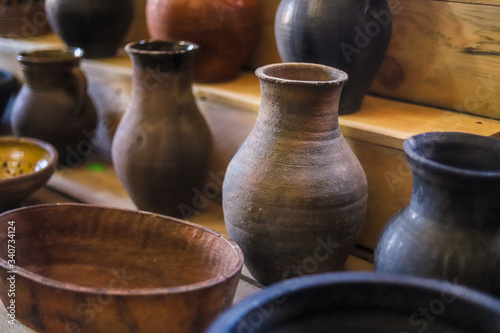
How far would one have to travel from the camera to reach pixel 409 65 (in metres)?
1.06

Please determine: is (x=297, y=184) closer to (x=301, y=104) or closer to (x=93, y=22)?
(x=301, y=104)

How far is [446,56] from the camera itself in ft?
3.33

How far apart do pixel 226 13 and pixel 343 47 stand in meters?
0.31

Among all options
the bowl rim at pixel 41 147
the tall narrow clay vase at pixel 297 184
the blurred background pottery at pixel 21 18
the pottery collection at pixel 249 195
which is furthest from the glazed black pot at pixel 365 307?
the blurred background pottery at pixel 21 18

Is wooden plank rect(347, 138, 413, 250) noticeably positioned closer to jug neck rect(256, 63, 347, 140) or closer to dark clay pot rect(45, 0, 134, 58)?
jug neck rect(256, 63, 347, 140)

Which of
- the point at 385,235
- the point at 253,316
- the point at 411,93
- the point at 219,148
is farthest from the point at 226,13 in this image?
the point at 253,316

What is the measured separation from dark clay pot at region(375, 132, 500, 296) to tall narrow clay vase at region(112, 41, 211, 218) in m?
0.47

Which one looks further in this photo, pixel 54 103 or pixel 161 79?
pixel 54 103

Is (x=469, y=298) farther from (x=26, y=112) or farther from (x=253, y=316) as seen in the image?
(x=26, y=112)

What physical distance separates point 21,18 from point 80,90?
463 mm

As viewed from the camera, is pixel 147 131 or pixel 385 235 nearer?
pixel 385 235

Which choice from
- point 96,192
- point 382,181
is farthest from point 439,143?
point 96,192

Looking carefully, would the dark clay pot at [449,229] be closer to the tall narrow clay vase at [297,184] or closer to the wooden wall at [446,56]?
the tall narrow clay vase at [297,184]

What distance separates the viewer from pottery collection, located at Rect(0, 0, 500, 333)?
0.58 meters
